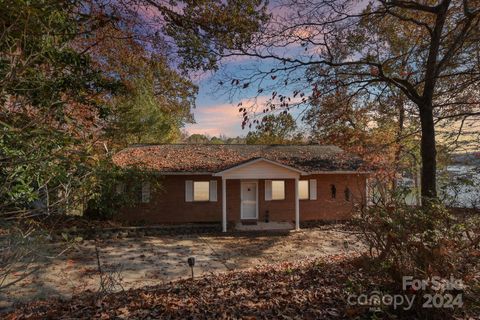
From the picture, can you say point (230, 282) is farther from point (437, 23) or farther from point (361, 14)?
point (437, 23)

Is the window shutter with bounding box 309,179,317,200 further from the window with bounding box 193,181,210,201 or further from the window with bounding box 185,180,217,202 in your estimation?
the window with bounding box 193,181,210,201

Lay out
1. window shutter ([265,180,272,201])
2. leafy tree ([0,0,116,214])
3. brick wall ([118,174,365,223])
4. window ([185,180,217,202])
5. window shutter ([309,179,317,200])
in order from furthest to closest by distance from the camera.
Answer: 1. window shutter ([309,179,317,200])
2. window shutter ([265,180,272,201])
3. window ([185,180,217,202])
4. brick wall ([118,174,365,223])
5. leafy tree ([0,0,116,214])

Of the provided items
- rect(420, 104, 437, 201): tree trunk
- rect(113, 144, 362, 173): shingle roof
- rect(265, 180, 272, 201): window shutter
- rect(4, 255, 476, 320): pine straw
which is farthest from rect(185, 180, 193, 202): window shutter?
rect(420, 104, 437, 201): tree trunk

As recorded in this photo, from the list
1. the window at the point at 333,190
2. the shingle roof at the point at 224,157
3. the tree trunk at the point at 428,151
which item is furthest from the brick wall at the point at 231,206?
the tree trunk at the point at 428,151

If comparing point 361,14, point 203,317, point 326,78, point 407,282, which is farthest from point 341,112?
point 203,317

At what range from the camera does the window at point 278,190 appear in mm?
18359

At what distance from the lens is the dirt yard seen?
8.13m

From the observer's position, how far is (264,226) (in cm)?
1655

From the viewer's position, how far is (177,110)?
18.8 m

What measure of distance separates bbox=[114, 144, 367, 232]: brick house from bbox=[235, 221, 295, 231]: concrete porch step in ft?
0.93

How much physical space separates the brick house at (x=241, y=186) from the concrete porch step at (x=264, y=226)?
0.93 ft

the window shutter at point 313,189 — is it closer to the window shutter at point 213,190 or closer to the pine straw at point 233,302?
the window shutter at point 213,190

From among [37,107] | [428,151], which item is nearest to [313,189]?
[428,151]

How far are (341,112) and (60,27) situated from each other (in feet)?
26.3
